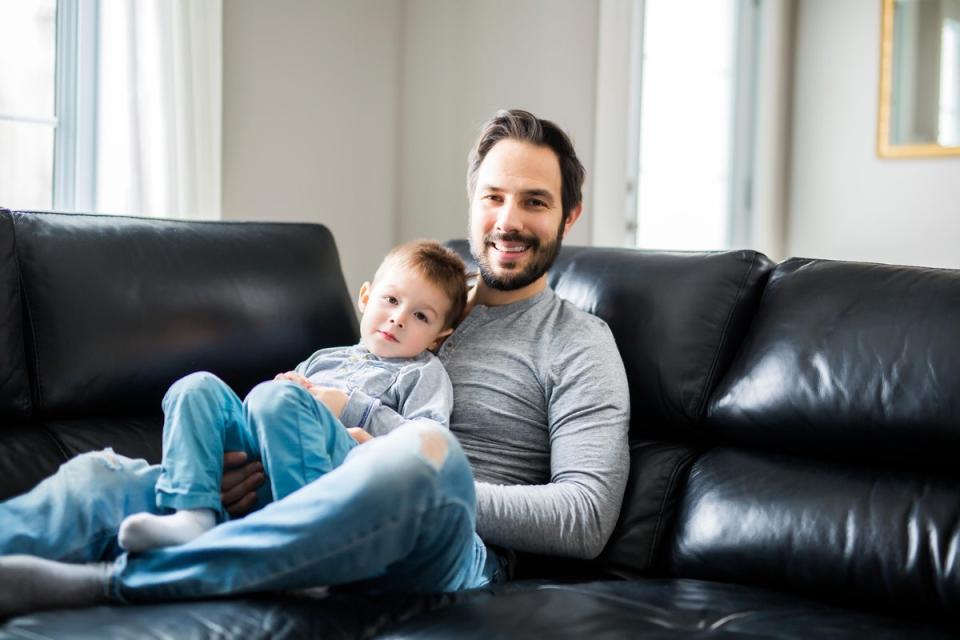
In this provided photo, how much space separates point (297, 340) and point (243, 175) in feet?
4.09

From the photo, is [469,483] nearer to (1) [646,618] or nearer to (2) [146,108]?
(1) [646,618]

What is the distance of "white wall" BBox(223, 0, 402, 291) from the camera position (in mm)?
3154

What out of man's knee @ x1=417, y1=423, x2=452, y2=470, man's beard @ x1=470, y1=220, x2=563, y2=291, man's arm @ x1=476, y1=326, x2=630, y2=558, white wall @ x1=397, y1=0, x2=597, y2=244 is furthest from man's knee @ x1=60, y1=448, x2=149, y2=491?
white wall @ x1=397, y1=0, x2=597, y2=244

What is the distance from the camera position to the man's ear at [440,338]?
75.8 inches

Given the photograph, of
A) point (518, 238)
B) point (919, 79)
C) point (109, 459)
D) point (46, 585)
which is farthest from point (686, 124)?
point (46, 585)

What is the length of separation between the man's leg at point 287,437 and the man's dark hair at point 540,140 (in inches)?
28.6

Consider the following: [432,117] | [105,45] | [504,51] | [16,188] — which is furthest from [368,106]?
[16,188]

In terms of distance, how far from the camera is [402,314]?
5.96 feet

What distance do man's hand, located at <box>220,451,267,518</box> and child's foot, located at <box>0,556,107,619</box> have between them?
226 millimetres

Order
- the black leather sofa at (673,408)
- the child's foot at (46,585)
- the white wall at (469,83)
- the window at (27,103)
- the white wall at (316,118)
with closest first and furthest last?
the child's foot at (46,585) < the black leather sofa at (673,408) < the window at (27,103) < the white wall at (316,118) < the white wall at (469,83)

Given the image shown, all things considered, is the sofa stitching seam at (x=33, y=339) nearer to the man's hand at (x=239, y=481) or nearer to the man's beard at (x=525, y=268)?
the man's hand at (x=239, y=481)

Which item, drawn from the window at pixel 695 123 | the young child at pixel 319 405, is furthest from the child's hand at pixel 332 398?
the window at pixel 695 123

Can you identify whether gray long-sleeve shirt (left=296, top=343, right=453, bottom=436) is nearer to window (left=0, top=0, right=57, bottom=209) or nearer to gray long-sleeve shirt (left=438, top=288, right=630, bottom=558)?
gray long-sleeve shirt (left=438, top=288, right=630, bottom=558)

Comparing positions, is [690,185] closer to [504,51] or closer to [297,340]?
[504,51]
